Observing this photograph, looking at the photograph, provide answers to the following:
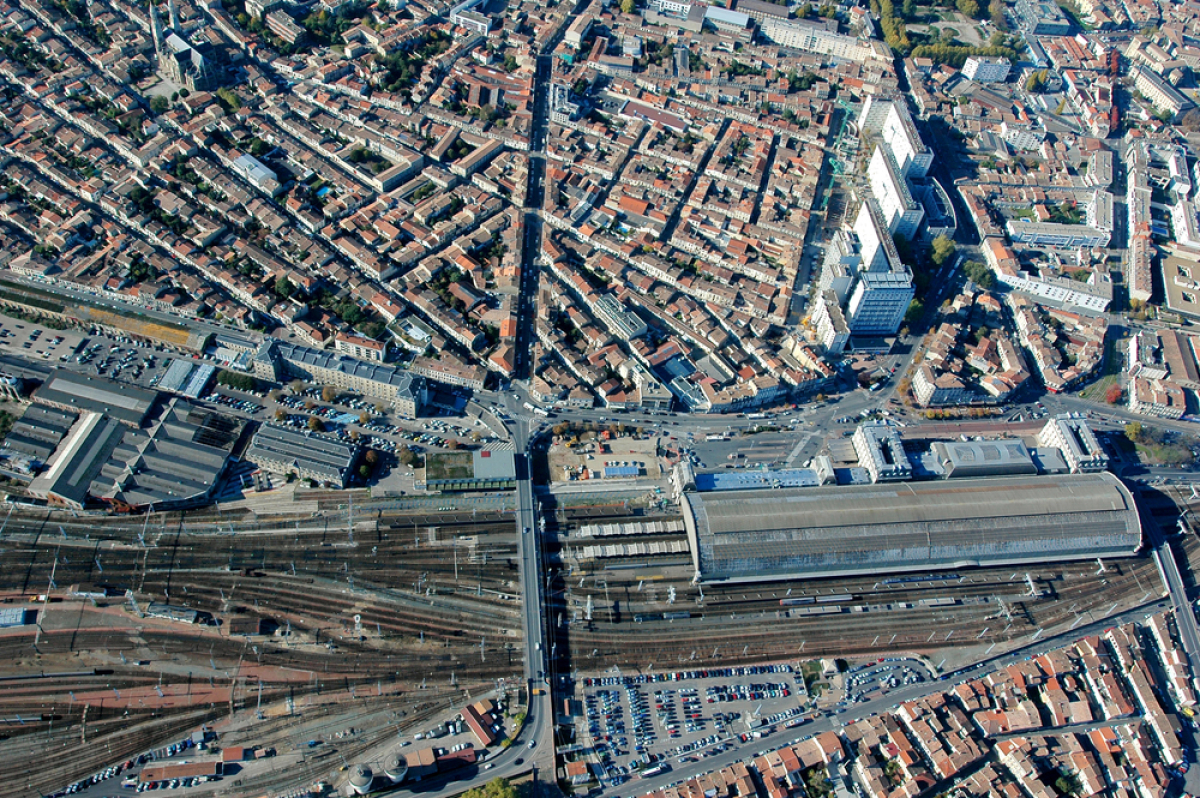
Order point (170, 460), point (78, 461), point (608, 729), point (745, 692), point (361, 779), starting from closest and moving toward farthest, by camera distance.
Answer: point (361, 779) < point (608, 729) < point (745, 692) < point (78, 461) < point (170, 460)

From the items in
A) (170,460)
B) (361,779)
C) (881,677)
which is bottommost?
(361,779)

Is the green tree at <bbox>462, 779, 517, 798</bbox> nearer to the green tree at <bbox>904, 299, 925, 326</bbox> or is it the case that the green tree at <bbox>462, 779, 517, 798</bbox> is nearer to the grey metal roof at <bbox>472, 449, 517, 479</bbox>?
the grey metal roof at <bbox>472, 449, 517, 479</bbox>

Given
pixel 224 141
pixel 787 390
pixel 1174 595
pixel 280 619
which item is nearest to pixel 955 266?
pixel 787 390

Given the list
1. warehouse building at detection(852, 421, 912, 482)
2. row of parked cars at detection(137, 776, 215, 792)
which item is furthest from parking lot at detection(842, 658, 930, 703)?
row of parked cars at detection(137, 776, 215, 792)

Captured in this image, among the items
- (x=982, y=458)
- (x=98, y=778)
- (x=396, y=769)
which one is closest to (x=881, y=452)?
(x=982, y=458)

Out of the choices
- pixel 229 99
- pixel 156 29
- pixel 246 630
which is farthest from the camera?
pixel 156 29

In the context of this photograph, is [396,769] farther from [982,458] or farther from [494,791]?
[982,458]

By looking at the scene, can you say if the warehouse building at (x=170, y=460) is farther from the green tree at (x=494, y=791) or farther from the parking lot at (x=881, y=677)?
the parking lot at (x=881, y=677)
